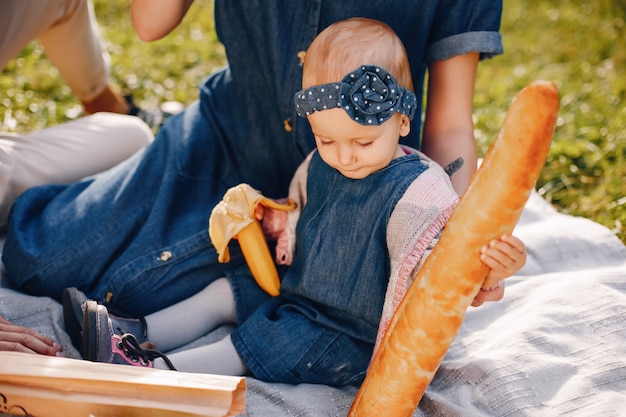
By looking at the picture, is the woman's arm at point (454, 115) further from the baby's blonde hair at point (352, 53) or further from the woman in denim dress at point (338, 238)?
the baby's blonde hair at point (352, 53)

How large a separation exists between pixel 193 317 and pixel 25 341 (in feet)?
1.29

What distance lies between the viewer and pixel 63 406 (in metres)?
1.23

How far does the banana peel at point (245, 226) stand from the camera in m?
1.62

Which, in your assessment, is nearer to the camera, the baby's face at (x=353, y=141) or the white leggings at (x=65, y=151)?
the baby's face at (x=353, y=141)

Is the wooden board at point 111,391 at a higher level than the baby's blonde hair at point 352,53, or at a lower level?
lower

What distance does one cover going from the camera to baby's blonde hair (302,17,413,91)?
1394mm

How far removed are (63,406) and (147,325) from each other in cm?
47

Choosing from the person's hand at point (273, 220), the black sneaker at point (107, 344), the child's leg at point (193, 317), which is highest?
the person's hand at point (273, 220)

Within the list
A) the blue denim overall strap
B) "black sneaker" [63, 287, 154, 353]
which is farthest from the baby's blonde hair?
"black sneaker" [63, 287, 154, 353]

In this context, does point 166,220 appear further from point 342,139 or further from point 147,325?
point 342,139

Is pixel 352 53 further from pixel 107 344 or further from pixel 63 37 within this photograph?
pixel 63 37

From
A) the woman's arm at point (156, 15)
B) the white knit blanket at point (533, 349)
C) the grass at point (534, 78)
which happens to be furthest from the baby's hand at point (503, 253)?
A: the grass at point (534, 78)

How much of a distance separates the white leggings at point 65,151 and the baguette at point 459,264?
1147mm

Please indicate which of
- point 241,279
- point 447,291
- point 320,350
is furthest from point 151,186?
point 447,291
